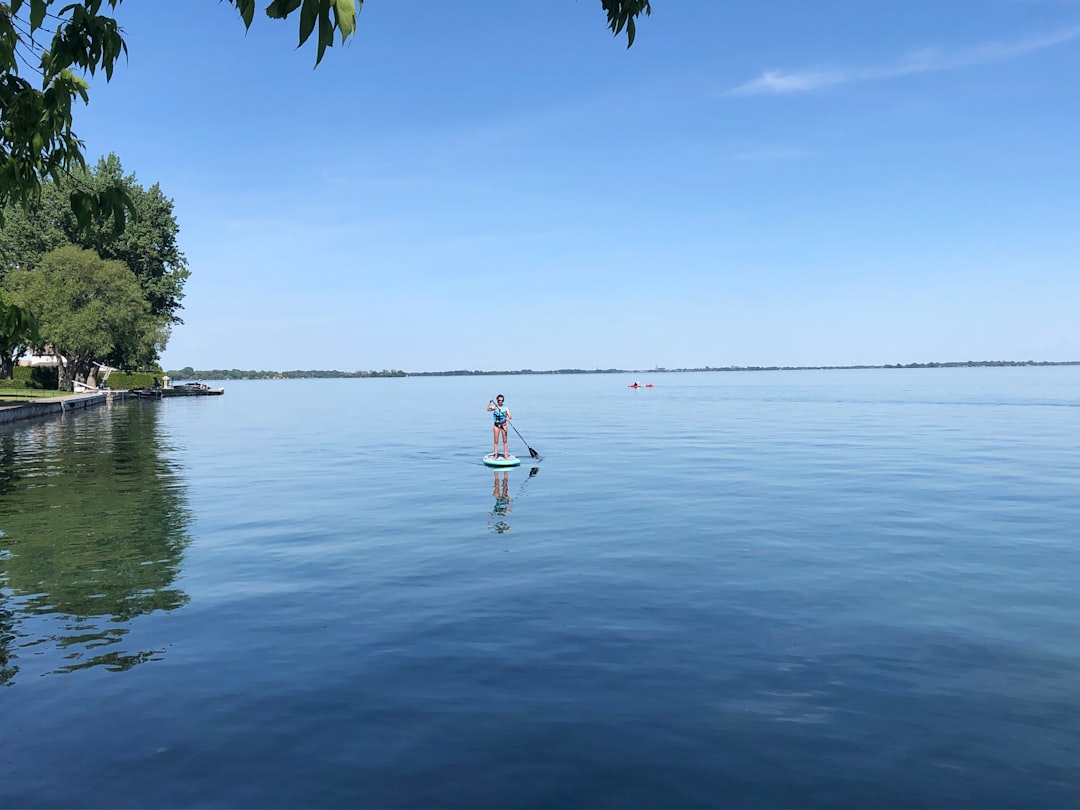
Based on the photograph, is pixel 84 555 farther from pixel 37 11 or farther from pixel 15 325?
pixel 37 11

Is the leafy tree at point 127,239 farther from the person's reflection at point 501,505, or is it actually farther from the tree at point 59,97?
the tree at point 59,97

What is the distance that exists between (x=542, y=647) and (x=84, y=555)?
10.7m

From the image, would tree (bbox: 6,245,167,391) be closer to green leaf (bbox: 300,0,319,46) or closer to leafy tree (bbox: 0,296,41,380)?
leafy tree (bbox: 0,296,41,380)

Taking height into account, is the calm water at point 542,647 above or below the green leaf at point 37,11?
below

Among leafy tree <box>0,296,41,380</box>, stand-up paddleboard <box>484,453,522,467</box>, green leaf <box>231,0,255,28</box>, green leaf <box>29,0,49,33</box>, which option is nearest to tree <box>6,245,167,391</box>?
stand-up paddleboard <box>484,453,522,467</box>

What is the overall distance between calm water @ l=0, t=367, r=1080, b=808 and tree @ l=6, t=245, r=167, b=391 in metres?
65.8

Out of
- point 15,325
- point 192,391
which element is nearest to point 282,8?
point 15,325

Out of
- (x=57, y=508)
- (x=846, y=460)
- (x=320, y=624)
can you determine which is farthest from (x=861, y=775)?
(x=846, y=460)

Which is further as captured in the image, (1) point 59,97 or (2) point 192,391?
(2) point 192,391

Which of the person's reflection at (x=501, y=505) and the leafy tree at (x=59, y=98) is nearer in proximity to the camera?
the leafy tree at (x=59, y=98)

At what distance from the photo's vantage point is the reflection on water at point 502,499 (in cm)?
1930

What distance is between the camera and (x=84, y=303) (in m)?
86.2

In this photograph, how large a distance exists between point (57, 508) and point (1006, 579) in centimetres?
2292

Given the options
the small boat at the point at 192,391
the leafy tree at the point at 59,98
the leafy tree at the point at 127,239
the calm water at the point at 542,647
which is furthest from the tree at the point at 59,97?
the small boat at the point at 192,391
